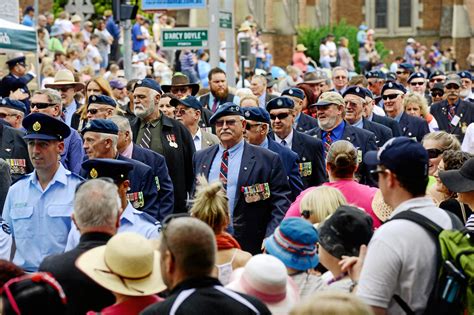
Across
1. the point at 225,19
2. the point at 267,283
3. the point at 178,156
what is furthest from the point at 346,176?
the point at 225,19

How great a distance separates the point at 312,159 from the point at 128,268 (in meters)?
6.87

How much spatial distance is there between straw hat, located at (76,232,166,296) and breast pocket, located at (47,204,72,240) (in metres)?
2.53

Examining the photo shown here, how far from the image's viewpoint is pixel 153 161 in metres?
11.2

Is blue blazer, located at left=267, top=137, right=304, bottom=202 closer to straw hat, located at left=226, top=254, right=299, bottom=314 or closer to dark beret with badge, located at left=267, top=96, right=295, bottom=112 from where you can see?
dark beret with badge, located at left=267, top=96, right=295, bottom=112

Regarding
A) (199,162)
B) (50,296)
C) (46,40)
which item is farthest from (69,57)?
Answer: (50,296)

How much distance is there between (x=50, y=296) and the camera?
207 inches

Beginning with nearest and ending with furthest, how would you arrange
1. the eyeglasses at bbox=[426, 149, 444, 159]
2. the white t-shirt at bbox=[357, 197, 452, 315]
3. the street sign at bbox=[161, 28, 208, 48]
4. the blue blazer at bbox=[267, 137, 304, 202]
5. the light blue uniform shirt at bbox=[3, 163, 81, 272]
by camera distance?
the white t-shirt at bbox=[357, 197, 452, 315] < the light blue uniform shirt at bbox=[3, 163, 81, 272] < the eyeglasses at bbox=[426, 149, 444, 159] < the blue blazer at bbox=[267, 137, 304, 202] < the street sign at bbox=[161, 28, 208, 48]

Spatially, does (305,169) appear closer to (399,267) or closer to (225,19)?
(399,267)

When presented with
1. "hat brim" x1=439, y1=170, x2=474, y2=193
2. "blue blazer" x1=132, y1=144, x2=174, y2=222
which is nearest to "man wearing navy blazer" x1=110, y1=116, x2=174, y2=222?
"blue blazer" x1=132, y1=144, x2=174, y2=222

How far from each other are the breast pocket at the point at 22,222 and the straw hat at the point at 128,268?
8.72 ft

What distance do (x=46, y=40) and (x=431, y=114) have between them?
39.2ft

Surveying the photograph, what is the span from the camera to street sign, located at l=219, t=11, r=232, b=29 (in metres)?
22.9

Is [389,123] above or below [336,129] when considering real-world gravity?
below

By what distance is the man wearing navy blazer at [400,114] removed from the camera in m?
16.8
